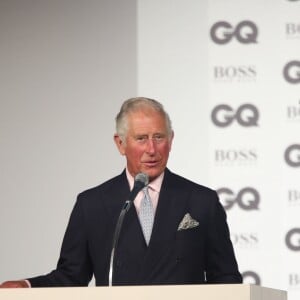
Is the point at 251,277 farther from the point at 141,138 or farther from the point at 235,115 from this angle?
the point at 141,138

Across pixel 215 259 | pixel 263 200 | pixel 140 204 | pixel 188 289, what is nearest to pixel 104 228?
pixel 140 204

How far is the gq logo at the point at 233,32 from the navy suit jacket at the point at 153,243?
1691 millimetres

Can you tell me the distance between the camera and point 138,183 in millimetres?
2812

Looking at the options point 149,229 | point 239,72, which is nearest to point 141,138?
point 149,229

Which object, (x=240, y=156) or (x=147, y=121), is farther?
(x=240, y=156)

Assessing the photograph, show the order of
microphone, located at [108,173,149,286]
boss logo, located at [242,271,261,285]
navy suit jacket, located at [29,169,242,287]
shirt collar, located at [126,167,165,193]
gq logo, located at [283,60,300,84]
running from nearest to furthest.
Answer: microphone, located at [108,173,149,286]
navy suit jacket, located at [29,169,242,287]
shirt collar, located at [126,167,165,193]
boss logo, located at [242,271,261,285]
gq logo, located at [283,60,300,84]

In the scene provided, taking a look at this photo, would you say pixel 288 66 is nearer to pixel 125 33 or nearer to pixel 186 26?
pixel 186 26

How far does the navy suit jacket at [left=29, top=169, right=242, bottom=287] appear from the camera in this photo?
292cm

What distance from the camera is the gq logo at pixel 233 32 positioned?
4.67 meters

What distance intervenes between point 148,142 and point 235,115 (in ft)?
5.64

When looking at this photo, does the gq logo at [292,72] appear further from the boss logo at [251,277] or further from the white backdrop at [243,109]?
the boss logo at [251,277]

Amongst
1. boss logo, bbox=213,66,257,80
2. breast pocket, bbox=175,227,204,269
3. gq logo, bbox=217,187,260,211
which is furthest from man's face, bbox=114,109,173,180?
boss logo, bbox=213,66,257,80

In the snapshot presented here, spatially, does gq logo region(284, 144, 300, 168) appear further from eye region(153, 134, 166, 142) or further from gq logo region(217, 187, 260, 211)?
eye region(153, 134, 166, 142)

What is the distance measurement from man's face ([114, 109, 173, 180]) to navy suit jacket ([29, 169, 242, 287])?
120mm
